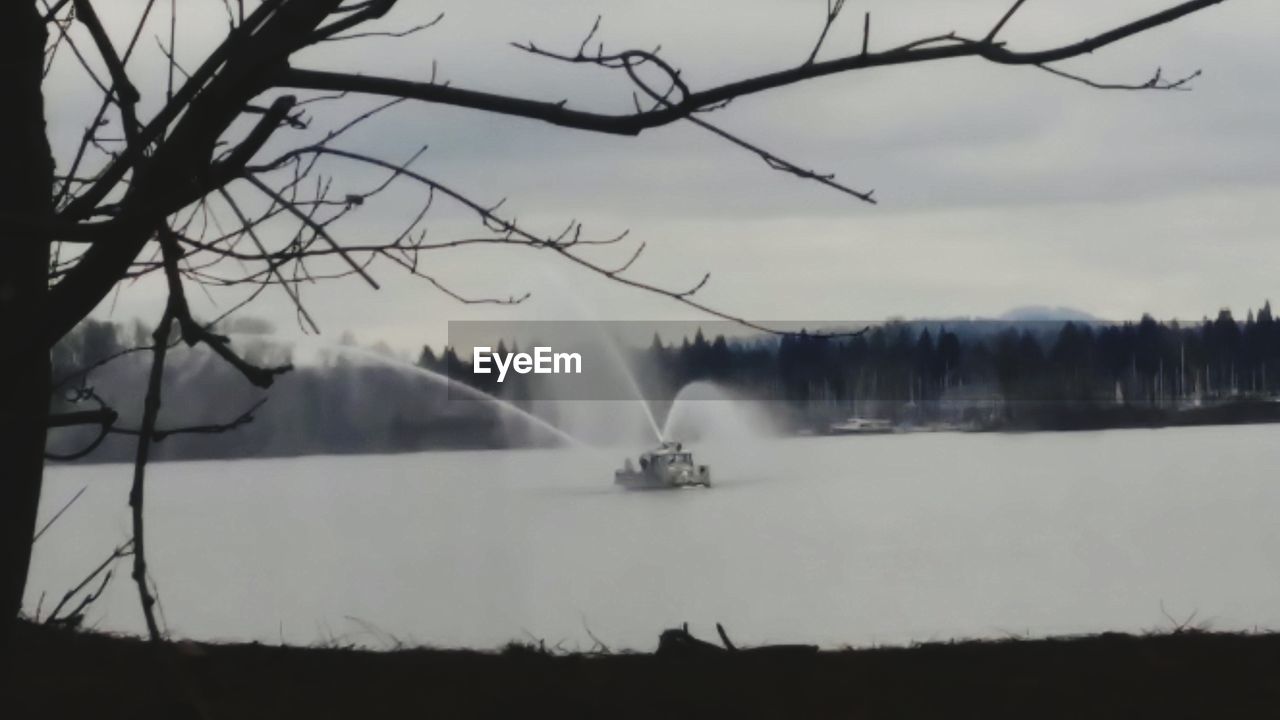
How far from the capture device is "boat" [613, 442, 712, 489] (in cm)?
6706

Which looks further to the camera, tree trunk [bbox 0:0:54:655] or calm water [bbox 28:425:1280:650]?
calm water [bbox 28:425:1280:650]

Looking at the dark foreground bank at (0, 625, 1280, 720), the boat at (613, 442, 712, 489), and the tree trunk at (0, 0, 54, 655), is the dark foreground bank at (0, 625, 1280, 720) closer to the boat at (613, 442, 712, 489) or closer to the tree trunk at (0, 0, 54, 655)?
the tree trunk at (0, 0, 54, 655)

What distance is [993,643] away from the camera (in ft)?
23.3

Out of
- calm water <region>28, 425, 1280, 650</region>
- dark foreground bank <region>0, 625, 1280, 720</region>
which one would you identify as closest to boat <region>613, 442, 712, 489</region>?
calm water <region>28, 425, 1280, 650</region>

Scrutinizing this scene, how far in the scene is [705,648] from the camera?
6785 mm

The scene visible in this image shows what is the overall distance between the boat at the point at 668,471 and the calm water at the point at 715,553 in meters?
0.71

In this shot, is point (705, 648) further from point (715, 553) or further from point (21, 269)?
point (715, 553)

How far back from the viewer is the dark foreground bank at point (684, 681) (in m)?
5.68

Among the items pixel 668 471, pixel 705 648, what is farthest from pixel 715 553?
pixel 705 648

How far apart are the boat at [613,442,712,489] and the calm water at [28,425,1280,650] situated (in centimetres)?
71

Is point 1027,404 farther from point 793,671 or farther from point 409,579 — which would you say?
point 793,671

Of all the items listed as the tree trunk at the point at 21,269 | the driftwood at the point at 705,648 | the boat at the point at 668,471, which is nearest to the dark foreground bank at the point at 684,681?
the driftwood at the point at 705,648

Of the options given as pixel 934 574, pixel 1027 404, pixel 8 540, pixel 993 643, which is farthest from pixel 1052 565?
pixel 1027 404

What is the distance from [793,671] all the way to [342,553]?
35.8 m
